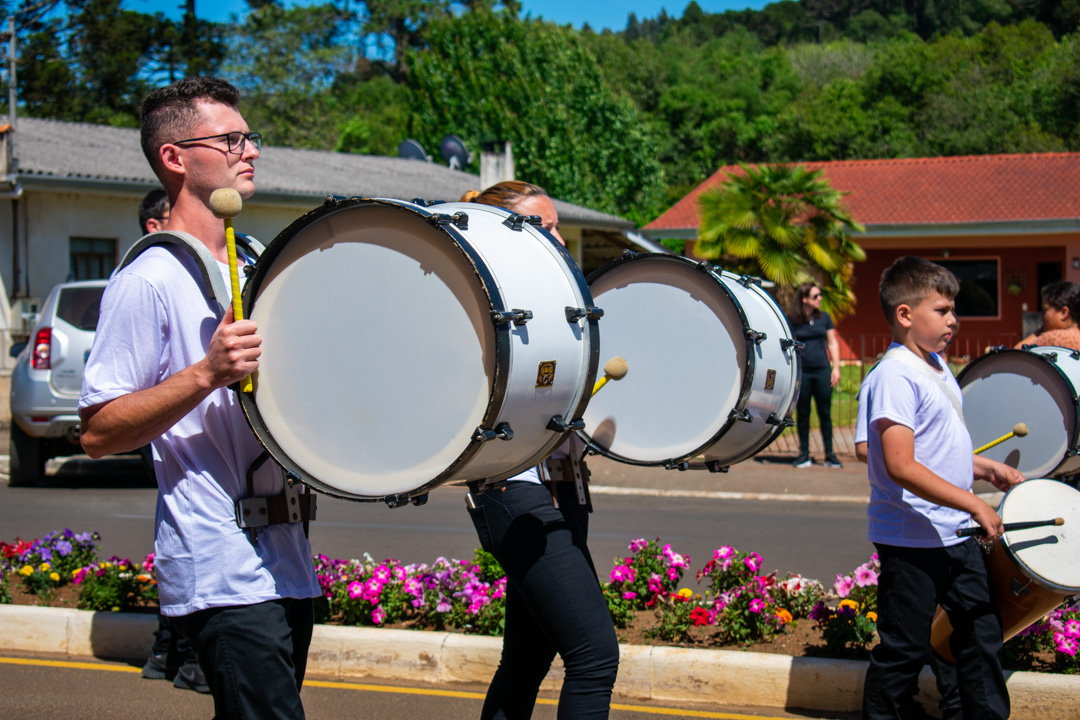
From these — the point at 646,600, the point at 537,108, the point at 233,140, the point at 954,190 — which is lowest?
the point at 646,600

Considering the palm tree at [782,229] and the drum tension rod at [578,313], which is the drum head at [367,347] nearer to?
the drum tension rod at [578,313]

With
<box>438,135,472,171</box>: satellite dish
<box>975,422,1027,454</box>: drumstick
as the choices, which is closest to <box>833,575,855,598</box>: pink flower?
<box>975,422,1027,454</box>: drumstick

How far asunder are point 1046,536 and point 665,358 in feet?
4.87

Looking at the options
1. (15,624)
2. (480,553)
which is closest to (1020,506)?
(480,553)

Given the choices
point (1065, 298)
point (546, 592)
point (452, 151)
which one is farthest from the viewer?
point (452, 151)

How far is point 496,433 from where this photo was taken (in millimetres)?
2391

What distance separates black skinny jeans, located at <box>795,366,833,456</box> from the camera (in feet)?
39.8

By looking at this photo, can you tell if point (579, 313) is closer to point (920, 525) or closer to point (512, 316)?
point (512, 316)

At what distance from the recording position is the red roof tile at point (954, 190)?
1054 inches

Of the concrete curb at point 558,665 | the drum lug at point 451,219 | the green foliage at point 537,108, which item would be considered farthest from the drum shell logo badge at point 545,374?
the green foliage at point 537,108

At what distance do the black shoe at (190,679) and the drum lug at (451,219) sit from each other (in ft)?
10.5

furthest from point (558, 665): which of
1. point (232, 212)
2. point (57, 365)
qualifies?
point (57, 365)

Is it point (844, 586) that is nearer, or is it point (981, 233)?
point (844, 586)

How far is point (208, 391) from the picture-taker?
2.28 metres
